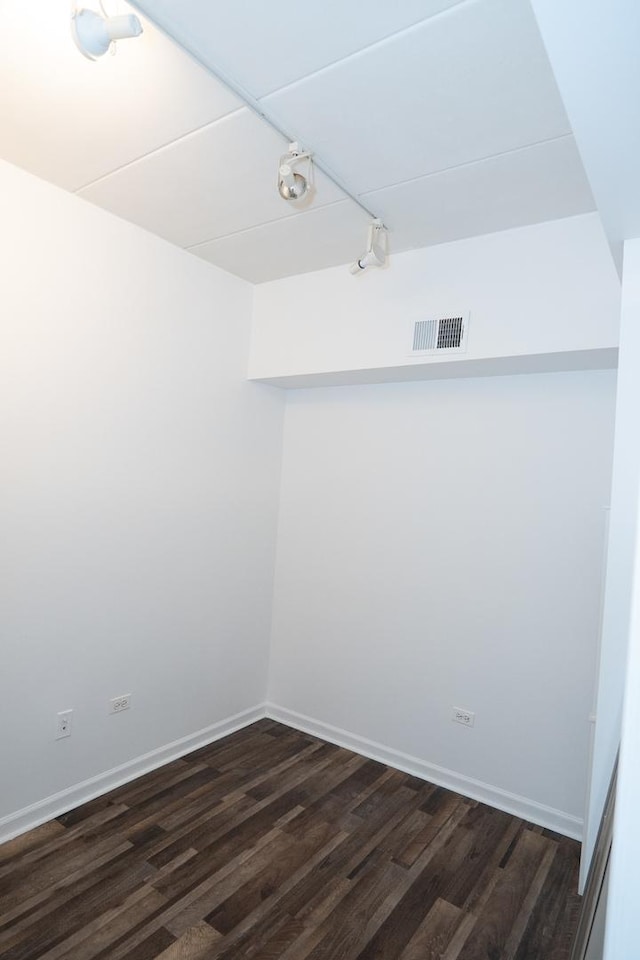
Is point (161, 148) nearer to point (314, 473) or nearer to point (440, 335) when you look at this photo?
point (440, 335)

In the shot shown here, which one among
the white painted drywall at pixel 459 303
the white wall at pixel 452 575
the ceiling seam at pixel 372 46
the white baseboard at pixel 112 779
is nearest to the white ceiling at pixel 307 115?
the ceiling seam at pixel 372 46

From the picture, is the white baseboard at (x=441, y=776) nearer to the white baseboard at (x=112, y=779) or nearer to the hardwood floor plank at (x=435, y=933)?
the white baseboard at (x=112, y=779)

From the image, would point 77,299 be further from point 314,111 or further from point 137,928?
point 137,928

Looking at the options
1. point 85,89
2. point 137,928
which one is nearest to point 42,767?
point 137,928

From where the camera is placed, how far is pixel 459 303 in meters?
2.78

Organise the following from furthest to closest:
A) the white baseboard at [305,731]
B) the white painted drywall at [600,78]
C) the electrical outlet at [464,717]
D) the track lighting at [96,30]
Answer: the electrical outlet at [464,717] → the white baseboard at [305,731] → the track lighting at [96,30] → the white painted drywall at [600,78]

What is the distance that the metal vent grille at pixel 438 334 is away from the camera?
9.07ft

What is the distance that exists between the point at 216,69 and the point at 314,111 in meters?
0.34

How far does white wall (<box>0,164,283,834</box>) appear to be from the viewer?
7.93 ft

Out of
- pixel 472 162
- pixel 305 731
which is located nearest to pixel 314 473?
pixel 305 731

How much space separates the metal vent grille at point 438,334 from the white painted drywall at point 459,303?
43 mm

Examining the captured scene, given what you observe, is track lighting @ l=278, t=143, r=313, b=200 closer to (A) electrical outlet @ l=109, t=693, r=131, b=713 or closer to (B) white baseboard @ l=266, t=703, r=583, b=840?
(A) electrical outlet @ l=109, t=693, r=131, b=713

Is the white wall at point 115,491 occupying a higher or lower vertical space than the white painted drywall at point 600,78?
lower

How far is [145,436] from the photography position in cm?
294
